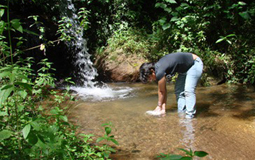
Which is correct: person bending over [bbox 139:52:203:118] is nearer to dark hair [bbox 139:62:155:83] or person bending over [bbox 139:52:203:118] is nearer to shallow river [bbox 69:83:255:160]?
dark hair [bbox 139:62:155:83]

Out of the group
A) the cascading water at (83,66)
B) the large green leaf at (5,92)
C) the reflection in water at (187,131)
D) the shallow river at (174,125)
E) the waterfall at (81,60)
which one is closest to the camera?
the large green leaf at (5,92)

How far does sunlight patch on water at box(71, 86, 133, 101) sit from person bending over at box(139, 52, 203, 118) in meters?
1.97

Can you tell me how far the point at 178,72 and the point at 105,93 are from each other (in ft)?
9.94

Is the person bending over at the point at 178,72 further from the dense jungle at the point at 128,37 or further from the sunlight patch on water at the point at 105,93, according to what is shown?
the dense jungle at the point at 128,37

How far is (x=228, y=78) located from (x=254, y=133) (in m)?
4.59

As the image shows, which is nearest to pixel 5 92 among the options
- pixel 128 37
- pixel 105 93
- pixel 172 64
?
pixel 172 64

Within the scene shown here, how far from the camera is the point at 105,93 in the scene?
6910 mm

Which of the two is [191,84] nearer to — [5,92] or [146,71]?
[146,71]

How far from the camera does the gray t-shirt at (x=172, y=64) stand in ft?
13.2

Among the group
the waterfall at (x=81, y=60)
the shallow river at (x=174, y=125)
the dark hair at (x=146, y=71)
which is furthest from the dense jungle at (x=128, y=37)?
the dark hair at (x=146, y=71)

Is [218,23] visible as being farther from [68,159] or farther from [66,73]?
[68,159]

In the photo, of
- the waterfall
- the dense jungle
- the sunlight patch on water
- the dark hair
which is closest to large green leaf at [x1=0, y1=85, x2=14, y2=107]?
the dark hair

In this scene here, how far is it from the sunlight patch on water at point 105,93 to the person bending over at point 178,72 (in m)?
1.97

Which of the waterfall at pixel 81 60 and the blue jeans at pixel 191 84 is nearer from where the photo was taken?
the blue jeans at pixel 191 84
